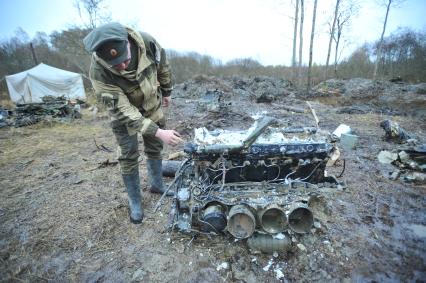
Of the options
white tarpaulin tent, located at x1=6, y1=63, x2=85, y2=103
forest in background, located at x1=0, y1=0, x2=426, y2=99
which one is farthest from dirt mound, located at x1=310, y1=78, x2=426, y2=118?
white tarpaulin tent, located at x1=6, y1=63, x2=85, y2=103

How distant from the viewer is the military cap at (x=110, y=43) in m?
2.24

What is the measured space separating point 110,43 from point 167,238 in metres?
2.20

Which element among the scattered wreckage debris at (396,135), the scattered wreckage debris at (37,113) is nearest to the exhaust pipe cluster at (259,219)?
the scattered wreckage debris at (396,135)

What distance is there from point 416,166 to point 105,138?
7398mm

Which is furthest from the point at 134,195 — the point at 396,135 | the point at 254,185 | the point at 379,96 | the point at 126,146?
the point at 379,96

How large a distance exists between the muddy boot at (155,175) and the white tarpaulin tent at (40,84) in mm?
14529

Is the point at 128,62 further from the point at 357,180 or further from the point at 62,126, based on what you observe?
the point at 62,126

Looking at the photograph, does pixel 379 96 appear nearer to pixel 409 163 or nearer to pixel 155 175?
pixel 409 163

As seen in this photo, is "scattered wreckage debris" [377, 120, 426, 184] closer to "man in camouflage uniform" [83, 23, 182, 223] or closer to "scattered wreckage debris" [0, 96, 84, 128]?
"man in camouflage uniform" [83, 23, 182, 223]

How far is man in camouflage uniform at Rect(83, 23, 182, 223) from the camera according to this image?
2326 millimetres

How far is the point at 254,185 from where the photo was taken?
2.60 m

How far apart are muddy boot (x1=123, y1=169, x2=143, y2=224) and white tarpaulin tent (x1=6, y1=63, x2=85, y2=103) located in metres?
Answer: 14.8

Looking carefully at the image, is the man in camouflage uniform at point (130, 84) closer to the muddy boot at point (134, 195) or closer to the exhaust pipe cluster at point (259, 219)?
the muddy boot at point (134, 195)

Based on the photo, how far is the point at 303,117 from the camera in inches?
337
